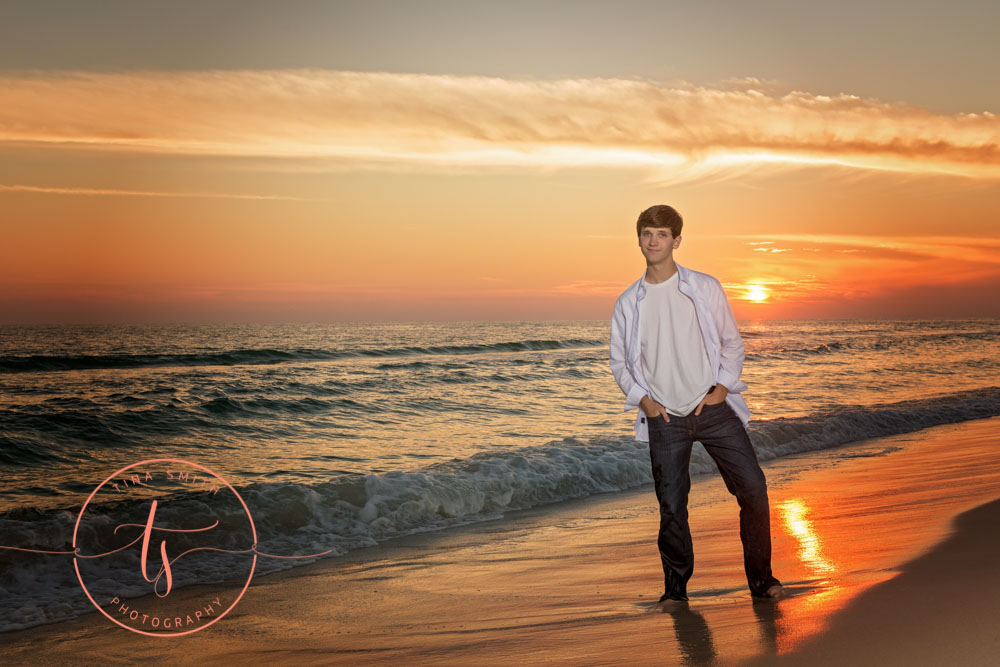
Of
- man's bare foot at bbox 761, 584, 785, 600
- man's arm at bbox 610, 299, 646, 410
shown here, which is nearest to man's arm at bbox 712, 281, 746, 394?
man's arm at bbox 610, 299, 646, 410

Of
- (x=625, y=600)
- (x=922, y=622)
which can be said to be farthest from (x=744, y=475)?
(x=625, y=600)

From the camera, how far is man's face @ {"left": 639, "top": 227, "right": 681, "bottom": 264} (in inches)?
152

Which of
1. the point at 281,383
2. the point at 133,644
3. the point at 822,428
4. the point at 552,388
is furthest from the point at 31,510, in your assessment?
the point at 552,388

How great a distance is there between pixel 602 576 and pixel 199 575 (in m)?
3.19

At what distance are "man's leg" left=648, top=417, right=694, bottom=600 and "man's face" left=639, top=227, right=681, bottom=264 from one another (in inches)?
32.5

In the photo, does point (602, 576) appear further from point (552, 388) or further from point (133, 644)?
point (552, 388)

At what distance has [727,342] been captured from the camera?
12.6 feet

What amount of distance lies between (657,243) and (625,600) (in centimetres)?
207

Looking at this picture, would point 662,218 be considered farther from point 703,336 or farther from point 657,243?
point 703,336

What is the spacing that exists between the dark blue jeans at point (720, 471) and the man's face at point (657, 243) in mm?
799

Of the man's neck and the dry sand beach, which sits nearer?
the dry sand beach

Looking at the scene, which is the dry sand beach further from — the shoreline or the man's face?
the man's face

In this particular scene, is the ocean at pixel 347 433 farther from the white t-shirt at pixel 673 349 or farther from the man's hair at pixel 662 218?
the man's hair at pixel 662 218

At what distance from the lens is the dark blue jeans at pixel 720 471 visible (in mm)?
3910
